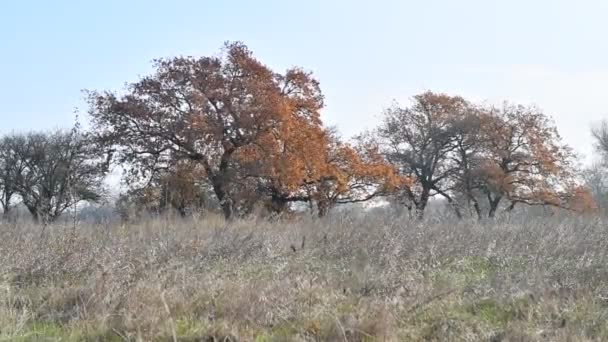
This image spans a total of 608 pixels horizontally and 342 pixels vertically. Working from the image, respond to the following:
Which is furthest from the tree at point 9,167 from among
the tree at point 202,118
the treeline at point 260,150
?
the tree at point 202,118

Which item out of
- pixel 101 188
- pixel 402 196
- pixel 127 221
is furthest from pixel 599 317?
pixel 101 188

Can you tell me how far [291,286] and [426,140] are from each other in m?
32.8

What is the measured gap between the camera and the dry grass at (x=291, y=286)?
5.84 m

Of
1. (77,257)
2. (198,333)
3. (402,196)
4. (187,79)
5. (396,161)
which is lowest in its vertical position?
(198,333)

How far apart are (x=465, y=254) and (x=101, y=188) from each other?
37.3 metres

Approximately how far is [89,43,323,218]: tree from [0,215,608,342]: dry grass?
55.8ft

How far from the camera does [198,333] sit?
225 inches

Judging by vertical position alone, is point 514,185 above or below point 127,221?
above

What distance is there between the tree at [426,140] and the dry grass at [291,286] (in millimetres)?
28015

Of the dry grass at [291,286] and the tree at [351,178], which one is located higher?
the tree at [351,178]

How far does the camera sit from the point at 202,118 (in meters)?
27.5

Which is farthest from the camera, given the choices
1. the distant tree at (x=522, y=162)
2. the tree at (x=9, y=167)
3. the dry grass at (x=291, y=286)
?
the tree at (x=9, y=167)

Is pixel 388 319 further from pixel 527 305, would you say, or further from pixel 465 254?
pixel 465 254

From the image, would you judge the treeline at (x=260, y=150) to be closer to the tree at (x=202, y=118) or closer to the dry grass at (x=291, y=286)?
the tree at (x=202, y=118)
